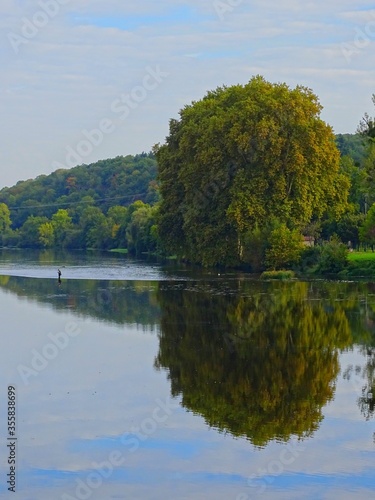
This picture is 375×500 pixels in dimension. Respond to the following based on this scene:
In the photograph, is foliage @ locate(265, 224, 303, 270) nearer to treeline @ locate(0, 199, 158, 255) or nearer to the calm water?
the calm water

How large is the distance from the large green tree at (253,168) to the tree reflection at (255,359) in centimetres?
1983

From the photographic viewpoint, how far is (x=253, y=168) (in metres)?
58.3

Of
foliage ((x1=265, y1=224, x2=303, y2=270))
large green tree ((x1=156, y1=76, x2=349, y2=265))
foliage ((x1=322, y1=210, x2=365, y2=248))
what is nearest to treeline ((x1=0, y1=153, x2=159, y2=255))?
foliage ((x1=322, y1=210, x2=365, y2=248))

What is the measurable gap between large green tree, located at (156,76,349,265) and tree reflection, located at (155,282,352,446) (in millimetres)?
19828

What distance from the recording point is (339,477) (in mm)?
14055

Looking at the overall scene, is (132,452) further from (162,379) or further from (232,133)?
(232,133)

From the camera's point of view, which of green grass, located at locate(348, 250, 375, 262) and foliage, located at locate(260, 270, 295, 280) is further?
green grass, located at locate(348, 250, 375, 262)

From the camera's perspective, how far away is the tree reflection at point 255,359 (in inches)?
701

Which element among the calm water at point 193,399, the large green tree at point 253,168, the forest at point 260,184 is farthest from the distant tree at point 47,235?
the calm water at point 193,399

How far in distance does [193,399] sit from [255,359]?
4466mm

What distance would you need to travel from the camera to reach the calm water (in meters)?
14.0

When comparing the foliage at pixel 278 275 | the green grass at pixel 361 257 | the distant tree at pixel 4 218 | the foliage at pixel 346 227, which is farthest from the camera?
the distant tree at pixel 4 218

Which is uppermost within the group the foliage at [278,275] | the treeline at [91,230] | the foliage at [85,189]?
the foliage at [85,189]

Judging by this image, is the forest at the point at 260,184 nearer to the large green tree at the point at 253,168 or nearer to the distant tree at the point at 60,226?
the large green tree at the point at 253,168
